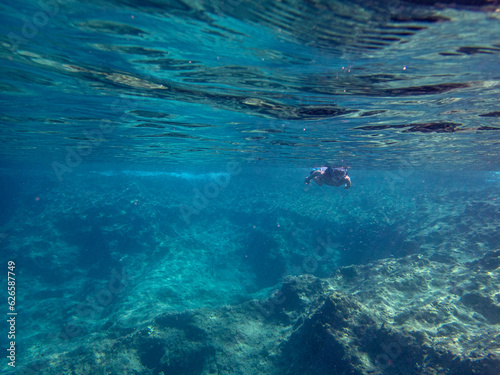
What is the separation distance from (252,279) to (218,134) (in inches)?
523

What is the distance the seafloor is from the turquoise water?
0.61 feet

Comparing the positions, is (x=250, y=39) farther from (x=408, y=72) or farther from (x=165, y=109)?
(x=165, y=109)

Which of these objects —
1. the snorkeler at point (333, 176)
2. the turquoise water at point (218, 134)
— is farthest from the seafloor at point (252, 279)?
the snorkeler at point (333, 176)

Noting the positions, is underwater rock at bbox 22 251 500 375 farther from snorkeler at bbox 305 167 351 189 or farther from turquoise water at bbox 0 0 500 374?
snorkeler at bbox 305 167 351 189

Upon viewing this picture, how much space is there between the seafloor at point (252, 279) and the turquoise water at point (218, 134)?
0.61ft

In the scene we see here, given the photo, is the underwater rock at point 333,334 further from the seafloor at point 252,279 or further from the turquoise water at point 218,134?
the turquoise water at point 218,134

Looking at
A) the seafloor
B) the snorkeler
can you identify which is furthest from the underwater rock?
the snorkeler

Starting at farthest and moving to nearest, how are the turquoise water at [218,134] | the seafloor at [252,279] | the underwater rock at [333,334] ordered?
the seafloor at [252,279] < the underwater rock at [333,334] < the turquoise water at [218,134]

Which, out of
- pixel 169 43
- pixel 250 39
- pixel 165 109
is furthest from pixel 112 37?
pixel 165 109

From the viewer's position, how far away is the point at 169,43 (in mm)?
5996

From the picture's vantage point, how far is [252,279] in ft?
71.7

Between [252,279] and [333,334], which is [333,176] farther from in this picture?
[252,279]

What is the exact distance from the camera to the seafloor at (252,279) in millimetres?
8859

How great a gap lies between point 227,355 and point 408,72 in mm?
12114
